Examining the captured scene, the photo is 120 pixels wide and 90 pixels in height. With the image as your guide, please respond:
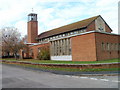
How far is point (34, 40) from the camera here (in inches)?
1969

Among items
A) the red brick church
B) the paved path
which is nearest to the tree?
the red brick church

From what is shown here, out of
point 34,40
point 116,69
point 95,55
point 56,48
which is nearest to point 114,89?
point 116,69

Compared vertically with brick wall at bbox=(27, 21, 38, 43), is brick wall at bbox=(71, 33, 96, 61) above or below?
below

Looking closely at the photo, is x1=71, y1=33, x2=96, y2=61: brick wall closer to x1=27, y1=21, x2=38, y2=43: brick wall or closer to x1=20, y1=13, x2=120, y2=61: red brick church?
x1=20, y1=13, x2=120, y2=61: red brick church

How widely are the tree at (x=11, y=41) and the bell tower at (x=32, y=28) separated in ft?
28.3

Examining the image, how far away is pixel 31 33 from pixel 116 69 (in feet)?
127

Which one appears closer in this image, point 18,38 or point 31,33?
point 18,38

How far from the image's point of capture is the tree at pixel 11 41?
116 feet

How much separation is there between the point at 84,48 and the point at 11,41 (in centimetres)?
1993

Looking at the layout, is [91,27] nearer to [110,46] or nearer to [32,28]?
[110,46]

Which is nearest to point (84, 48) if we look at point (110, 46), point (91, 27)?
point (110, 46)

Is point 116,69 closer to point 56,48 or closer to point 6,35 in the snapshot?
point 56,48

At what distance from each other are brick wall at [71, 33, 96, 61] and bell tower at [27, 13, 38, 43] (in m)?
26.3

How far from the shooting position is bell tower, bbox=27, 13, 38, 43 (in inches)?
1960
